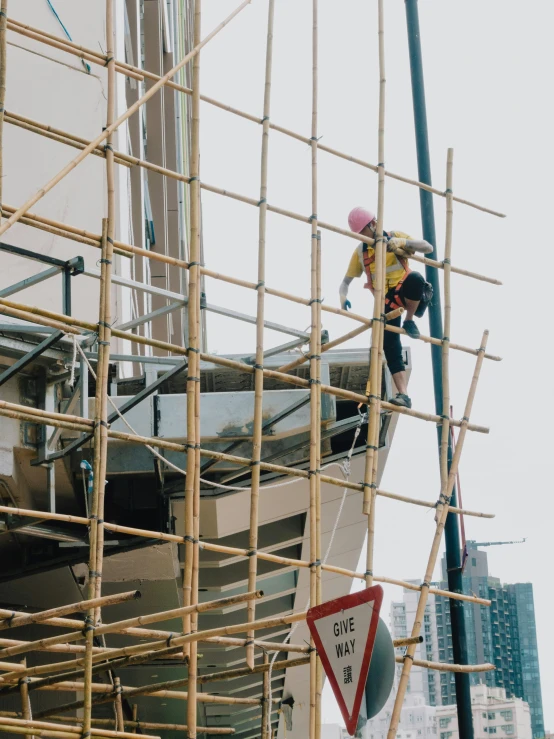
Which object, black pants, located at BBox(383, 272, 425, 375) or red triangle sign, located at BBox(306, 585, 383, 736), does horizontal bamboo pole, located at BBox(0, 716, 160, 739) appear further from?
black pants, located at BBox(383, 272, 425, 375)

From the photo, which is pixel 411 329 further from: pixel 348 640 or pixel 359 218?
pixel 348 640

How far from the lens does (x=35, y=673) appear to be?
5.66 meters

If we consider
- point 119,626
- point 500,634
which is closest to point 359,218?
point 119,626

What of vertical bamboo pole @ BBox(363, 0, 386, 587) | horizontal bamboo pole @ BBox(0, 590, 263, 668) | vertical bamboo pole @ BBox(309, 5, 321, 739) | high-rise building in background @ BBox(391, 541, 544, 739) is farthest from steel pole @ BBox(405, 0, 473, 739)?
high-rise building in background @ BBox(391, 541, 544, 739)

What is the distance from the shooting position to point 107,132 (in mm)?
6988

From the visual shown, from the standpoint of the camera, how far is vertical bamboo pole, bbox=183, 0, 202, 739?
643 cm

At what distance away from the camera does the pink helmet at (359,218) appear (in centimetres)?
873

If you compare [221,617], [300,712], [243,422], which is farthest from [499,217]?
[300,712]

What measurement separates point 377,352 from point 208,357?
1.41 meters

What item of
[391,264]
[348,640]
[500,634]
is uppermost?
[500,634]

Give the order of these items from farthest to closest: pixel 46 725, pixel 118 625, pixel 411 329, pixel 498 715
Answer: pixel 498 715 < pixel 411 329 < pixel 46 725 < pixel 118 625

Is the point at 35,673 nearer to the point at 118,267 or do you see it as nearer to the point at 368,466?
the point at 368,466

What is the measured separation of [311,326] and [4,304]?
248 centimetres

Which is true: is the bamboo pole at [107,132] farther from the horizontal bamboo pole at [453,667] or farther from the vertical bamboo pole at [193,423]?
the horizontal bamboo pole at [453,667]
